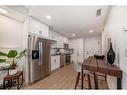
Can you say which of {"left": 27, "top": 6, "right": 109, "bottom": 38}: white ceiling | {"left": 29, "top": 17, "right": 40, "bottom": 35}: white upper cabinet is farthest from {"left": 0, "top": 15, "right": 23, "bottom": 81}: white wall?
Result: {"left": 27, "top": 6, "right": 109, "bottom": 38}: white ceiling

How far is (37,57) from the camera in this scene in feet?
10.6

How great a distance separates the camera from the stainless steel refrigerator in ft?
9.79

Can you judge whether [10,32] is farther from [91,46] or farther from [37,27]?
[91,46]

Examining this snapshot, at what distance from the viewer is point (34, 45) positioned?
310cm

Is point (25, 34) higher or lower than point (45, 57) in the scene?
higher

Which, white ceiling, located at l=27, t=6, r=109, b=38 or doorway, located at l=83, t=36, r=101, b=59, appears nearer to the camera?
white ceiling, located at l=27, t=6, r=109, b=38

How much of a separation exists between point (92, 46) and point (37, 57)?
586cm

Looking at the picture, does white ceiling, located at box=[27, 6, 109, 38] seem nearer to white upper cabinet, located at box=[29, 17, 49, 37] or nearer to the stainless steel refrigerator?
white upper cabinet, located at box=[29, 17, 49, 37]

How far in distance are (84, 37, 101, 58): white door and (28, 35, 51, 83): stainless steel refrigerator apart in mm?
5167

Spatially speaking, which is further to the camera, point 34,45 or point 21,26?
point 21,26

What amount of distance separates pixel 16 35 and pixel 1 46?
695 mm

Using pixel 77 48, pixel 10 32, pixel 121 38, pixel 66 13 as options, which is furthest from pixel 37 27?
pixel 77 48
